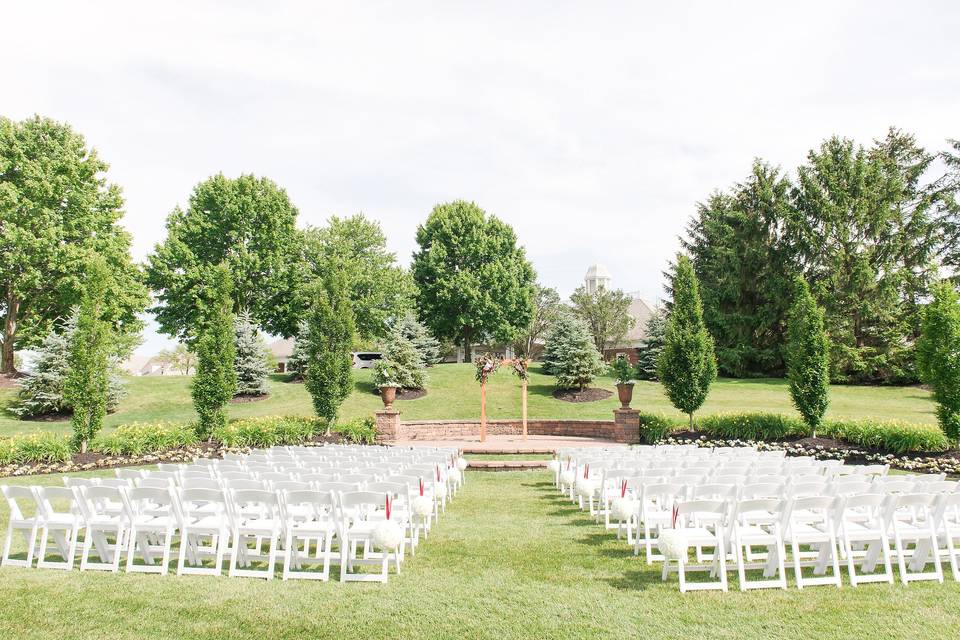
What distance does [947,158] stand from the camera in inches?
1303

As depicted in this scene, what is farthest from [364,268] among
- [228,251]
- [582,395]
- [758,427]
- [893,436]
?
[893,436]

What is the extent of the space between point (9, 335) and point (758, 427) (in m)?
30.9

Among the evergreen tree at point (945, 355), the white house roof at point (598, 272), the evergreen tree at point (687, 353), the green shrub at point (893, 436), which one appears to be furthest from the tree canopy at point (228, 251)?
the white house roof at point (598, 272)

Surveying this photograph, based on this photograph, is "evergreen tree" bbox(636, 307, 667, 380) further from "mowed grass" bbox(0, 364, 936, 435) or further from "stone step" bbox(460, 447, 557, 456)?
"stone step" bbox(460, 447, 557, 456)

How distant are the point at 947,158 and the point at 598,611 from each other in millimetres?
38392

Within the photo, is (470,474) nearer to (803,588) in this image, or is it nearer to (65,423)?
(803,588)

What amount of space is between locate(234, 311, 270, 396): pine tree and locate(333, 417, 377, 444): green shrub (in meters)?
10.1

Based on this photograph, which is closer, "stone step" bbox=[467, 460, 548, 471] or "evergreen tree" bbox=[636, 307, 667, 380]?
"stone step" bbox=[467, 460, 548, 471]

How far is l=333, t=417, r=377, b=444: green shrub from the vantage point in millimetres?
19594

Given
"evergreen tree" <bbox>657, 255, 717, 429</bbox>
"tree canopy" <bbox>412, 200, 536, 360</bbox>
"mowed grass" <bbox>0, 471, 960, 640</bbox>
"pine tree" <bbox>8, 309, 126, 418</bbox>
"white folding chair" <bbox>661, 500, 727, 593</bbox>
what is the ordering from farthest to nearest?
"tree canopy" <bbox>412, 200, 536, 360</bbox>, "pine tree" <bbox>8, 309, 126, 418</bbox>, "evergreen tree" <bbox>657, 255, 717, 429</bbox>, "white folding chair" <bbox>661, 500, 727, 593</bbox>, "mowed grass" <bbox>0, 471, 960, 640</bbox>

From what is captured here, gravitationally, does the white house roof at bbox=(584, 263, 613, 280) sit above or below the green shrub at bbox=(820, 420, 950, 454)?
above

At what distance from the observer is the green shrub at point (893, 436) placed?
14203 mm

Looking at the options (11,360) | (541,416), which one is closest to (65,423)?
(11,360)

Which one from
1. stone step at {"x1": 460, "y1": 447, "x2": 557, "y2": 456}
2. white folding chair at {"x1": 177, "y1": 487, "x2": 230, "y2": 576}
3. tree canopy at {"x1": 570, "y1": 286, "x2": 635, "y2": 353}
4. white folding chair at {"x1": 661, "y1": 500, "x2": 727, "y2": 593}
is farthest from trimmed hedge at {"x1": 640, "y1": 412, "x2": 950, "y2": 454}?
tree canopy at {"x1": 570, "y1": 286, "x2": 635, "y2": 353}
